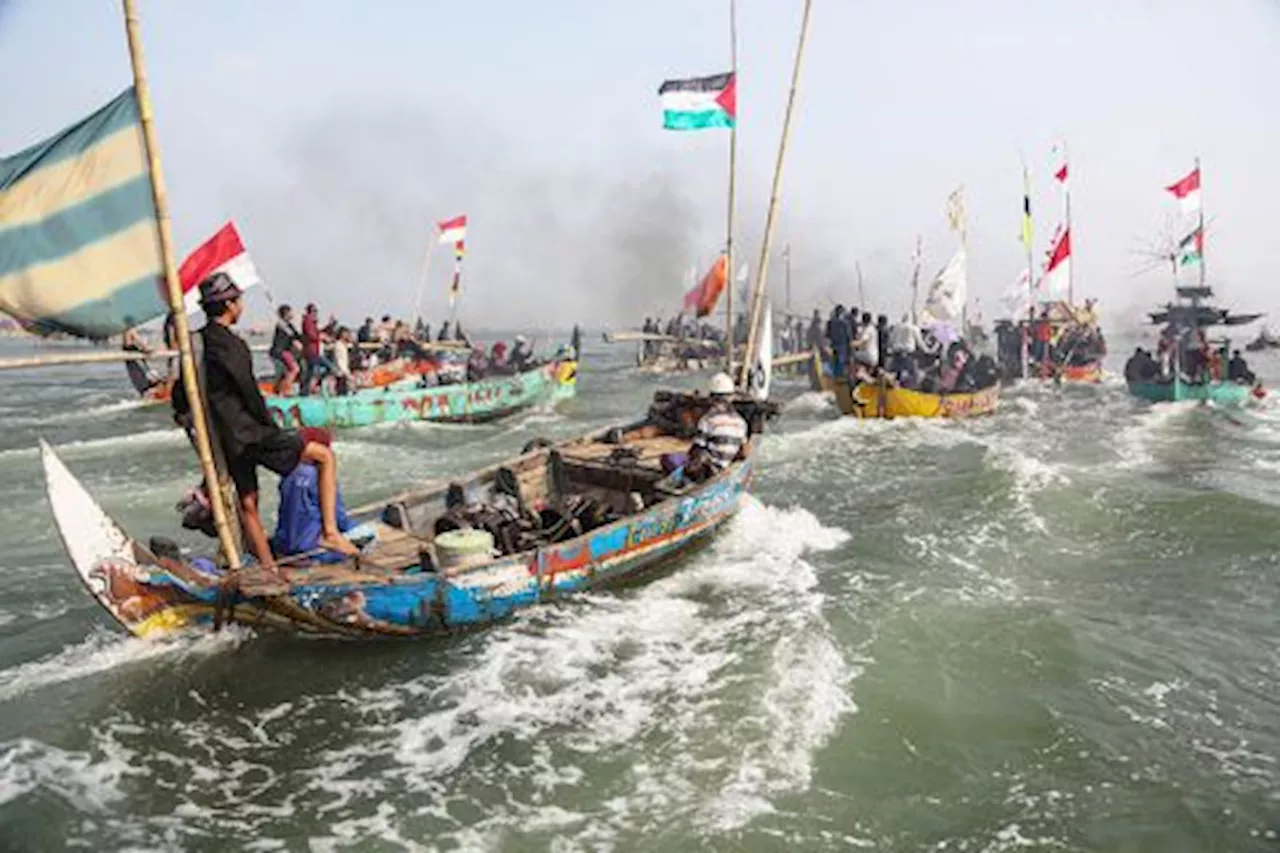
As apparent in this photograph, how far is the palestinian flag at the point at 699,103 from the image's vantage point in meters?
13.6

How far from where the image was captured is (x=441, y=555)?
722cm

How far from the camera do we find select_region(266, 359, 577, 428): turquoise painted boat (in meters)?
19.0

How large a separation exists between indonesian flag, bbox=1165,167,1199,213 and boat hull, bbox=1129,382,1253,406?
5.56 m

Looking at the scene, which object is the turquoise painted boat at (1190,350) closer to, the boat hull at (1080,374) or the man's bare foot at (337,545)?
the boat hull at (1080,374)

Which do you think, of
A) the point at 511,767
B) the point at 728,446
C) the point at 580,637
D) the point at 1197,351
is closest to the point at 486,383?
the point at 728,446

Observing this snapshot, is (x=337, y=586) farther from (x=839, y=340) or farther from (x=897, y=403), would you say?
(x=839, y=340)

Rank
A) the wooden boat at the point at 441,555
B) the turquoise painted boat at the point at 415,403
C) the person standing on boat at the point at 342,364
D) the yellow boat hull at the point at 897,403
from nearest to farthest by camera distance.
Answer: the wooden boat at the point at 441,555
the turquoise painted boat at the point at 415,403
the person standing on boat at the point at 342,364
the yellow boat hull at the point at 897,403

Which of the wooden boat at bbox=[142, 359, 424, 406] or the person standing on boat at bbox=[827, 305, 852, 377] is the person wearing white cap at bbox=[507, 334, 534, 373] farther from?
the person standing on boat at bbox=[827, 305, 852, 377]

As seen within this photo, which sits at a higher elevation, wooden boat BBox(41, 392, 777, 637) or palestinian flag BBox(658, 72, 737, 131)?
palestinian flag BBox(658, 72, 737, 131)

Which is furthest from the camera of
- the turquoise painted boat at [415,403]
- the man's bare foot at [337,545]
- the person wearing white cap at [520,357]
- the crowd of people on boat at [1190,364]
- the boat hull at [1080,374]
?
the boat hull at [1080,374]

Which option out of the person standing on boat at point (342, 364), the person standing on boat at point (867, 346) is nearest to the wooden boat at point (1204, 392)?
the person standing on boat at point (867, 346)

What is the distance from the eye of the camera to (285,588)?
6.07m

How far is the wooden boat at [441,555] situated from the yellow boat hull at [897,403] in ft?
28.9

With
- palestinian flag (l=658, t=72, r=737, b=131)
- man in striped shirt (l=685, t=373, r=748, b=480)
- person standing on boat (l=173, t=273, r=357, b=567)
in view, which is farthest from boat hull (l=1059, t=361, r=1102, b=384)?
person standing on boat (l=173, t=273, r=357, b=567)
